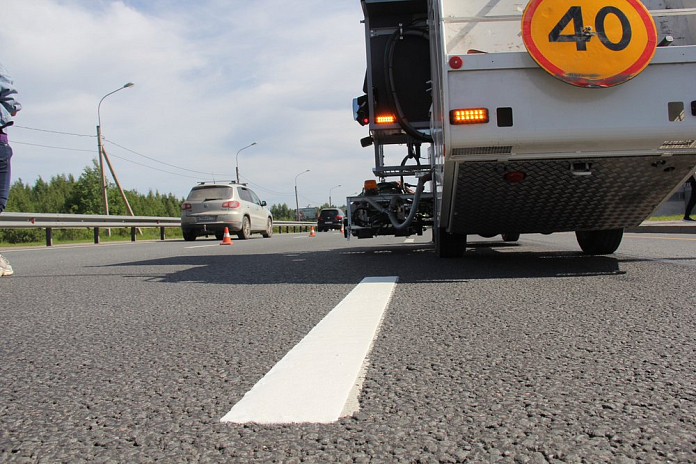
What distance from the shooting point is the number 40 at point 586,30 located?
13.9ft

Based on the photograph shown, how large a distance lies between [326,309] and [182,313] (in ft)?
2.77

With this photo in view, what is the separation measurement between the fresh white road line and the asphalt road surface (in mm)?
44

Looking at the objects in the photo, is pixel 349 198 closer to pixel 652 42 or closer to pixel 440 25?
pixel 440 25

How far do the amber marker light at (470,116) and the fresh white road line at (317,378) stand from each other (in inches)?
80.1

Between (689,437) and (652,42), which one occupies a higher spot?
(652,42)

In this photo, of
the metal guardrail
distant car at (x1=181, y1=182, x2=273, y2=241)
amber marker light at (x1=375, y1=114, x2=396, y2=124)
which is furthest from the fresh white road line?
distant car at (x1=181, y1=182, x2=273, y2=241)

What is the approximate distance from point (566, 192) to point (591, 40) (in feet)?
4.44

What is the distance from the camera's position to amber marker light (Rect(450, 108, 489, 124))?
438 cm

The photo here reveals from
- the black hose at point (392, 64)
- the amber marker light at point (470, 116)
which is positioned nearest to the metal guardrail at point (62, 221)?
the black hose at point (392, 64)

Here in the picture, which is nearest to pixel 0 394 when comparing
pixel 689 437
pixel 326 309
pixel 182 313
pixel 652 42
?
pixel 182 313

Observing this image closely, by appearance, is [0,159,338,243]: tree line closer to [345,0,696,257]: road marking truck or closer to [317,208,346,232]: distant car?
[317,208,346,232]: distant car

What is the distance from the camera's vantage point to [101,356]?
229 cm

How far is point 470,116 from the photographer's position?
4.39 meters

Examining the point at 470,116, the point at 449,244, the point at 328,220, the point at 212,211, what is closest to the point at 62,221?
the point at 212,211
